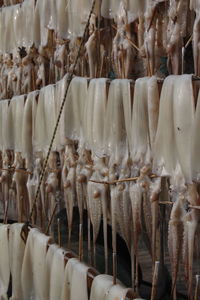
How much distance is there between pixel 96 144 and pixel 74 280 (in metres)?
0.59

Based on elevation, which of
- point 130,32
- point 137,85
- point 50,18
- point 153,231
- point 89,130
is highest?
point 50,18

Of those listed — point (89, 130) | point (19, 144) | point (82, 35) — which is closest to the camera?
point (89, 130)

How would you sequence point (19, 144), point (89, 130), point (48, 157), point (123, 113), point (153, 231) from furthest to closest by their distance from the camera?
point (19, 144), point (48, 157), point (89, 130), point (123, 113), point (153, 231)

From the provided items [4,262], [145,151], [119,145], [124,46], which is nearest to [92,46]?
[124,46]

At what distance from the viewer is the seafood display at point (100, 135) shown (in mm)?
1571

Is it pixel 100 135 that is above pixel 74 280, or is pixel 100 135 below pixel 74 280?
above

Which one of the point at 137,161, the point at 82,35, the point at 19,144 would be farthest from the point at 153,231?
the point at 19,144

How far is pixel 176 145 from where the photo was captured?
5.11ft

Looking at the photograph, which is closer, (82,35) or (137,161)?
(137,161)

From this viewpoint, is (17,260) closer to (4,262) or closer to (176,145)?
(4,262)

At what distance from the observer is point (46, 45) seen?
252cm

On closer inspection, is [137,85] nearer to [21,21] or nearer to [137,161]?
[137,161]

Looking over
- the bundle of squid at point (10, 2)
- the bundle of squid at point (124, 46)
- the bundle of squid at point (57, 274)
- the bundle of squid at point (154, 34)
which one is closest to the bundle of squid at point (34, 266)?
the bundle of squid at point (57, 274)

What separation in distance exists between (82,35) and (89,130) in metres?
0.47
